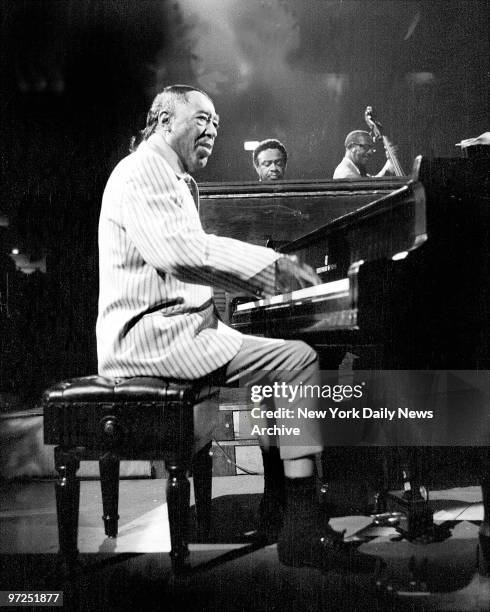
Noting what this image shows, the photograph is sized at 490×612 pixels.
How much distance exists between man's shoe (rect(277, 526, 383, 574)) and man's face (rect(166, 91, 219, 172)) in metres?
1.31

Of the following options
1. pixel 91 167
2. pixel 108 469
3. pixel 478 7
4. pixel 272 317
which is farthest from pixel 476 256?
pixel 478 7

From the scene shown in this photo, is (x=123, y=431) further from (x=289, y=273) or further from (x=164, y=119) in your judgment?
(x=164, y=119)

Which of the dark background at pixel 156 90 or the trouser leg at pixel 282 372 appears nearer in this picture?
the trouser leg at pixel 282 372

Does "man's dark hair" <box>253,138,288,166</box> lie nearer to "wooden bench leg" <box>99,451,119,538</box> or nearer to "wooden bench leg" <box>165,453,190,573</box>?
"wooden bench leg" <box>99,451,119,538</box>

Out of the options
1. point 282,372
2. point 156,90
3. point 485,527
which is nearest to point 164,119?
point 282,372

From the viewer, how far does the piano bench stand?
147 centimetres

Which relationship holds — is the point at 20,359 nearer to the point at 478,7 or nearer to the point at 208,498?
the point at 208,498

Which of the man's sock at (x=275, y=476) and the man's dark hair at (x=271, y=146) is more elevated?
the man's dark hair at (x=271, y=146)

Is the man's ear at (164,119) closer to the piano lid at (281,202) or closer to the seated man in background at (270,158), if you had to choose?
the piano lid at (281,202)

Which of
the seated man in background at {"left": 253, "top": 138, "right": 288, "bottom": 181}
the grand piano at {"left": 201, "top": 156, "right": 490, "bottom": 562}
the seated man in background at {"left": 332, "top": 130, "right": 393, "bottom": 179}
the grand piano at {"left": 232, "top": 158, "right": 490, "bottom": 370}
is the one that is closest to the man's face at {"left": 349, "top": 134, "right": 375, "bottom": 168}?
the seated man in background at {"left": 332, "top": 130, "right": 393, "bottom": 179}

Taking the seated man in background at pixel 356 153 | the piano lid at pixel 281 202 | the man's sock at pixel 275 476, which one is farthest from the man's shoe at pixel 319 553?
the seated man in background at pixel 356 153

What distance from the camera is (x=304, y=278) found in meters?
1.54

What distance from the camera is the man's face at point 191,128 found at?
172cm

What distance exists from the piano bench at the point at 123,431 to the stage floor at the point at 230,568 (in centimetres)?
14
